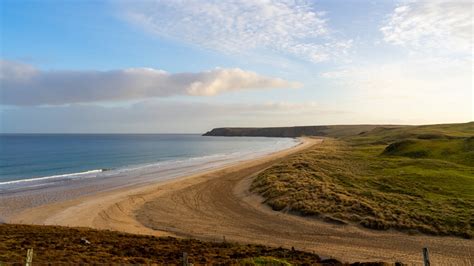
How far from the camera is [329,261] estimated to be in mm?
15922

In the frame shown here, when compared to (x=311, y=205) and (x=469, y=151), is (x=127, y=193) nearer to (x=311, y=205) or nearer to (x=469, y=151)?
(x=311, y=205)

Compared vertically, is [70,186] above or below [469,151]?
below

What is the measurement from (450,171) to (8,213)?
1546 inches

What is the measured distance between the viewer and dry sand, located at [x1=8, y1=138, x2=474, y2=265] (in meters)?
18.5

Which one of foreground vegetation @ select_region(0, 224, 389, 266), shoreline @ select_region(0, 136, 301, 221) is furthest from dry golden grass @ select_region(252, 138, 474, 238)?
shoreline @ select_region(0, 136, 301, 221)

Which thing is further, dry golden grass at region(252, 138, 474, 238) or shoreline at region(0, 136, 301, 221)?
shoreline at region(0, 136, 301, 221)

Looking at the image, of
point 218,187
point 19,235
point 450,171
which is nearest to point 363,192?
point 450,171

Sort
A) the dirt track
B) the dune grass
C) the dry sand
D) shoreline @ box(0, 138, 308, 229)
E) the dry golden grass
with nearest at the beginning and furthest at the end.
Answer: the dune grass → the dirt track → the dry sand → the dry golden grass → shoreline @ box(0, 138, 308, 229)

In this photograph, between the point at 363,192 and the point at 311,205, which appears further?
the point at 363,192

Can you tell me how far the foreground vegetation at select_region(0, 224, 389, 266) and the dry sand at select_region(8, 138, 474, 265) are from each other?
2.76 metres

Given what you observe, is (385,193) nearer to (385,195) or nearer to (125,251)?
(385,195)

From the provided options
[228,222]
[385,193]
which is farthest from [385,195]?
[228,222]

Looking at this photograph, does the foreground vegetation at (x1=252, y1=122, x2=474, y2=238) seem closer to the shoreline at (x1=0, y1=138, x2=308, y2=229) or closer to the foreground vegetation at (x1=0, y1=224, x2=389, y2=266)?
the foreground vegetation at (x1=0, y1=224, x2=389, y2=266)

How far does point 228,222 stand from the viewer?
2497 centimetres
